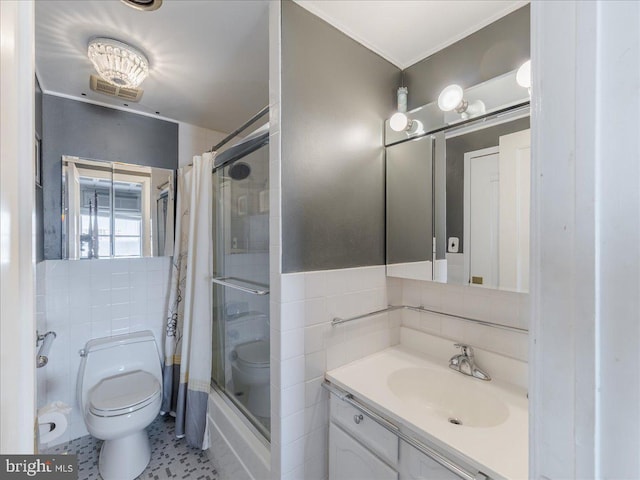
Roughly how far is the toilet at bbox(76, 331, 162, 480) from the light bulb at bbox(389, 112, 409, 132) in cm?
208

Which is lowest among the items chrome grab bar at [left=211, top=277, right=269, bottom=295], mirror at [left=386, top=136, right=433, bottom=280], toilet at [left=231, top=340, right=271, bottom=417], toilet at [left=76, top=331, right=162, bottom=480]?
toilet at [left=76, top=331, right=162, bottom=480]

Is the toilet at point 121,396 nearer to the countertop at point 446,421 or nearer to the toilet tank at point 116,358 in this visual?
the toilet tank at point 116,358

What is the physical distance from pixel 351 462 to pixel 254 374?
0.66m

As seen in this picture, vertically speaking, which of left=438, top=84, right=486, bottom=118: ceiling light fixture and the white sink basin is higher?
left=438, top=84, right=486, bottom=118: ceiling light fixture

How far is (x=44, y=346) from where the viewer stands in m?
1.62

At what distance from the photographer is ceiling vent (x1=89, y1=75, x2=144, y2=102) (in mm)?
1588

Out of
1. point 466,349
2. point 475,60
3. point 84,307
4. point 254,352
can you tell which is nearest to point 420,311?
point 466,349

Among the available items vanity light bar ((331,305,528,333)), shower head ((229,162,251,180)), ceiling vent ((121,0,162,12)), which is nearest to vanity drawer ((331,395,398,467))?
vanity light bar ((331,305,528,333))

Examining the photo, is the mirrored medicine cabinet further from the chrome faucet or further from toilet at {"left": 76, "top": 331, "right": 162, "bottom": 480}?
toilet at {"left": 76, "top": 331, "right": 162, "bottom": 480}

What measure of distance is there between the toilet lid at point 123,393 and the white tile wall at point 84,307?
0.96 feet

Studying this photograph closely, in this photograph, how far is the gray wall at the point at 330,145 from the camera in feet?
3.59

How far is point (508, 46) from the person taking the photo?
1136 millimetres

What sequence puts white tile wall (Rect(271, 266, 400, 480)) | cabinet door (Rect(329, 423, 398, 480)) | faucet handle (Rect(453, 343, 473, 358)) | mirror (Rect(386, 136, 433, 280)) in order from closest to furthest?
cabinet door (Rect(329, 423, 398, 480)) < white tile wall (Rect(271, 266, 400, 480)) < faucet handle (Rect(453, 343, 473, 358)) < mirror (Rect(386, 136, 433, 280))

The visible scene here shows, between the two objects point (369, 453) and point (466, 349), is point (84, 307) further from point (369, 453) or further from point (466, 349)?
point (466, 349)
